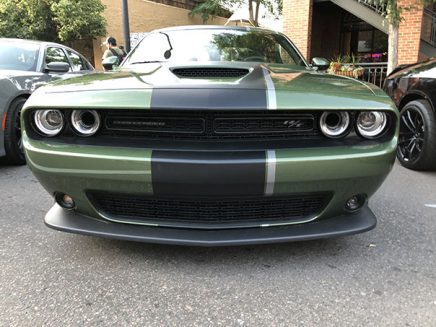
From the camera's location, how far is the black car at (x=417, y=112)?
412 cm

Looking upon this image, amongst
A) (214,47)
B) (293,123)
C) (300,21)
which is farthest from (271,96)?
(300,21)

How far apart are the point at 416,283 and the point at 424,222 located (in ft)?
3.30

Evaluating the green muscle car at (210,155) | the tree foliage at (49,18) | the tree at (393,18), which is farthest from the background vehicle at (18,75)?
the tree foliage at (49,18)

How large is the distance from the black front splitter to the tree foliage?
15508 mm

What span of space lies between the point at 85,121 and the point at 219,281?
3.61 feet

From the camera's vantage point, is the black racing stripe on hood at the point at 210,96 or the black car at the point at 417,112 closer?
the black racing stripe on hood at the point at 210,96

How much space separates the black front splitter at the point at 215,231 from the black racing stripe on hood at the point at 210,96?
0.64m

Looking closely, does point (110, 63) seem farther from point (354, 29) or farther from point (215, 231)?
point (354, 29)

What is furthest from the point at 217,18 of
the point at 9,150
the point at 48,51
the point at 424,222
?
the point at 424,222

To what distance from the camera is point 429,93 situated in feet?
13.5

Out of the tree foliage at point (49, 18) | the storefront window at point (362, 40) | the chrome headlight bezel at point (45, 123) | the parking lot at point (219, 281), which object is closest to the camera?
the parking lot at point (219, 281)

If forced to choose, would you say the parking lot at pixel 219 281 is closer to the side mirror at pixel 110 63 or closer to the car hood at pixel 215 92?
the car hood at pixel 215 92

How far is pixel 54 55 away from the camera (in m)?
5.81

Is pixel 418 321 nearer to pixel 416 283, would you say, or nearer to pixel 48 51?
pixel 416 283
